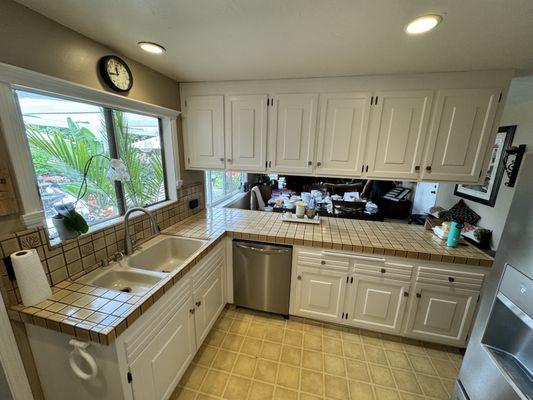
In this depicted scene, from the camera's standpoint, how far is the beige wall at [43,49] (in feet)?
3.21

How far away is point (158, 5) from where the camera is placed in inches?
39.1

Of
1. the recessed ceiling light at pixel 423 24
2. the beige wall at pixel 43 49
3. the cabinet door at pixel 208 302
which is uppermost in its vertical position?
the recessed ceiling light at pixel 423 24

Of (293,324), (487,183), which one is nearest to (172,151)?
(293,324)

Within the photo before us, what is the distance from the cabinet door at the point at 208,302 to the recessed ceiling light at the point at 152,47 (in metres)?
1.69

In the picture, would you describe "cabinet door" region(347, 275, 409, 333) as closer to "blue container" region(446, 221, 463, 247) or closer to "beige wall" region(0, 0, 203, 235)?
"blue container" region(446, 221, 463, 247)

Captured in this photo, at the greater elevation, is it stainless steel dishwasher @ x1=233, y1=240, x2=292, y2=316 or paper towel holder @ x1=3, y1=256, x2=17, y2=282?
paper towel holder @ x1=3, y1=256, x2=17, y2=282

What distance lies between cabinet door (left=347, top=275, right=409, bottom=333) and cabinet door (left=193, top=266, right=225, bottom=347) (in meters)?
1.18

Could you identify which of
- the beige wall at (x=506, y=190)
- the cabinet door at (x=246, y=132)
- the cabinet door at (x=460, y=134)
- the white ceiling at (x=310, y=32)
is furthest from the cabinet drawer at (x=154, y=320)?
the beige wall at (x=506, y=190)

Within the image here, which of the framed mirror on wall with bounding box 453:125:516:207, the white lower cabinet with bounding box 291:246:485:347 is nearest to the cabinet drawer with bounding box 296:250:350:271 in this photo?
the white lower cabinet with bounding box 291:246:485:347

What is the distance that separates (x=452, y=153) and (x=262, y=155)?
167 centimetres

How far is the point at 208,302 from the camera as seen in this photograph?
1.82m

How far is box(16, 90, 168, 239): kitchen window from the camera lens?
119 centimetres

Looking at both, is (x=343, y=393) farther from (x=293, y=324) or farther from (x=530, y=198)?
(x=530, y=198)

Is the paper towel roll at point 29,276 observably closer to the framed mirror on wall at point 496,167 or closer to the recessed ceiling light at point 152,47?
the recessed ceiling light at point 152,47
